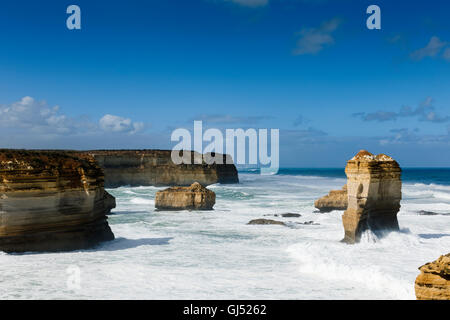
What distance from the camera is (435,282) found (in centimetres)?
547

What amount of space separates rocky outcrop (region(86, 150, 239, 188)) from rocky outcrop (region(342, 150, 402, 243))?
48475 millimetres

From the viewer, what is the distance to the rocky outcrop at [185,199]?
25.3 meters

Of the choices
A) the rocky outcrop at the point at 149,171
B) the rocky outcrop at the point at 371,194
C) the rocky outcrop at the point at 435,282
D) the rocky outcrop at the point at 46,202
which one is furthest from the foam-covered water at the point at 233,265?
the rocky outcrop at the point at 149,171

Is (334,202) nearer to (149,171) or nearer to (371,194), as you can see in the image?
(371,194)

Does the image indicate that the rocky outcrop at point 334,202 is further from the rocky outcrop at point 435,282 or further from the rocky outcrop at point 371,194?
the rocky outcrop at point 435,282

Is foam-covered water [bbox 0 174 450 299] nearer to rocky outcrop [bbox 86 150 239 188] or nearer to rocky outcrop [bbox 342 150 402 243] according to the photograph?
rocky outcrop [bbox 342 150 402 243]

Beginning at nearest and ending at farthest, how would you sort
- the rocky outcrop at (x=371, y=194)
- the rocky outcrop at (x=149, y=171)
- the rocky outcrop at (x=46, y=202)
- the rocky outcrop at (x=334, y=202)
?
the rocky outcrop at (x=46, y=202) < the rocky outcrop at (x=371, y=194) < the rocky outcrop at (x=334, y=202) < the rocky outcrop at (x=149, y=171)

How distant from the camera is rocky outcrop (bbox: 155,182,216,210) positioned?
25.3 metres

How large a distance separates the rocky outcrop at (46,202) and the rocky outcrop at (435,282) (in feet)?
36.4

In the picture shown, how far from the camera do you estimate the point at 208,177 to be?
208ft

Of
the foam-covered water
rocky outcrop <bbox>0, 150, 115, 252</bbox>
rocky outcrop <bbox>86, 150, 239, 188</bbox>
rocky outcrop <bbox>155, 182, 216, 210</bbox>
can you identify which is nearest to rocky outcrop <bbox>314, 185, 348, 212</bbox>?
the foam-covered water
